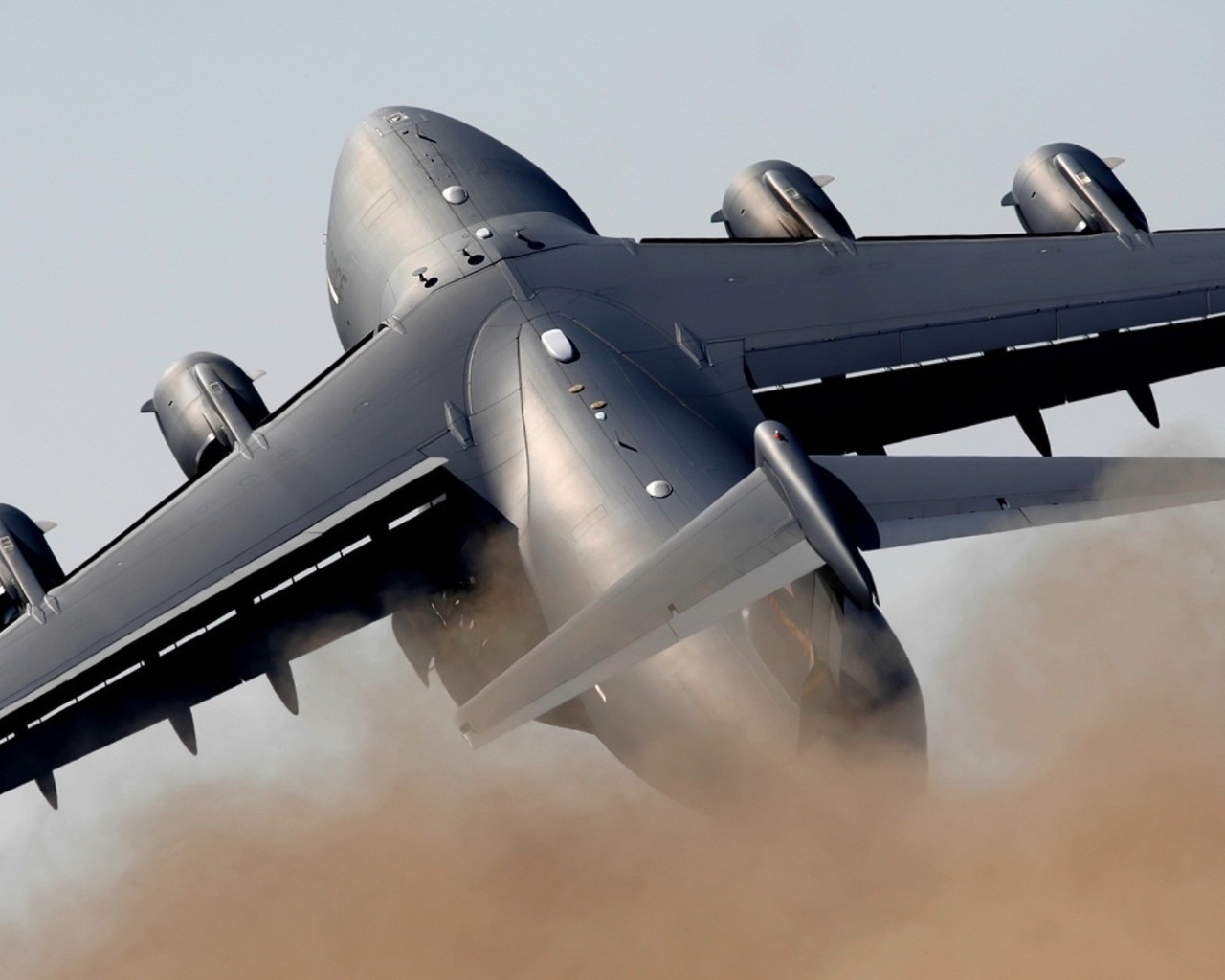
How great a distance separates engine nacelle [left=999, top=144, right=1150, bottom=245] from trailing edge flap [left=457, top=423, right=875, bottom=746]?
33.1 ft

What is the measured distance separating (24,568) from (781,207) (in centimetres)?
1013

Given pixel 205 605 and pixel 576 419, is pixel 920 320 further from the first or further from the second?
pixel 205 605

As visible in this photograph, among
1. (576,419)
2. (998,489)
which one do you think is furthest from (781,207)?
(998,489)

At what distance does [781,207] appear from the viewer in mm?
24562

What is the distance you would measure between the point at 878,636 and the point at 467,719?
139 inches

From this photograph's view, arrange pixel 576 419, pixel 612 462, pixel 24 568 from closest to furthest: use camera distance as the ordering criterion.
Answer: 1. pixel 612 462
2. pixel 576 419
3. pixel 24 568

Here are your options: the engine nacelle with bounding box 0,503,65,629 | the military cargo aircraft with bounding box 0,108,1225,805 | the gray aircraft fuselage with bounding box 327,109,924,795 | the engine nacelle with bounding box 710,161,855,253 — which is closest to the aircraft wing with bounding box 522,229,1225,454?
the military cargo aircraft with bounding box 0,108,1225,805

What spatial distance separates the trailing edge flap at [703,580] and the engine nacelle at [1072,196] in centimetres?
1008

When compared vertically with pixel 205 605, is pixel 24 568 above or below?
above

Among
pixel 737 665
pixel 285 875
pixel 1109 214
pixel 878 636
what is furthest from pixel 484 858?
pixel 1109 214

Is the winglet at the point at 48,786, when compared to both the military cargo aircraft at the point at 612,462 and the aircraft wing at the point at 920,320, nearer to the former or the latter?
the military cargo aircraft at the point at 612,462

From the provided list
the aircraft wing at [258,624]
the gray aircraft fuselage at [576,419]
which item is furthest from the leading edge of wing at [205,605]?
the gray aircraft fuselage at [576,419]

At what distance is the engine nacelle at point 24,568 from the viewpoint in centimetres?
2122

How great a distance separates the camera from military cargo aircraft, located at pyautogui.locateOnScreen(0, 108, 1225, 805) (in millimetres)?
15234
